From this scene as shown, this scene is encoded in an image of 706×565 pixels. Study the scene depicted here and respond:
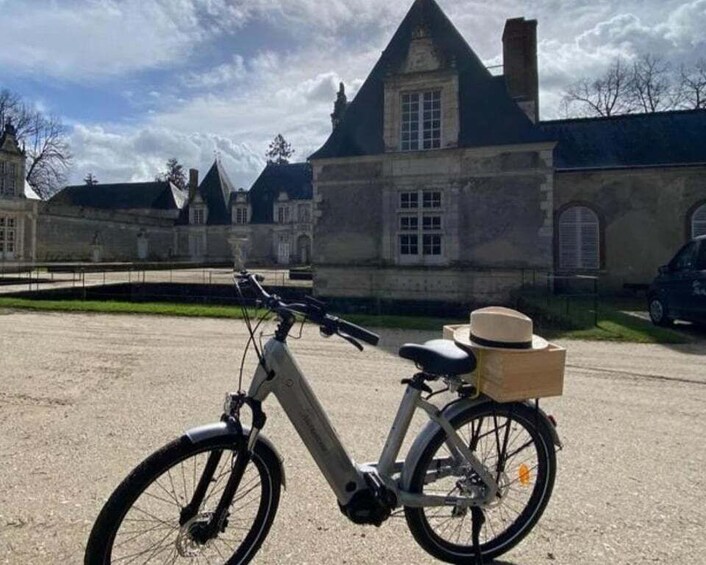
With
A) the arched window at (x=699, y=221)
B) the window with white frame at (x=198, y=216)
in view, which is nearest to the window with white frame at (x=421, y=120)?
the arched window at (x=699, y=221)

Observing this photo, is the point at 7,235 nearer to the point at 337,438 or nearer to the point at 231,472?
the point at 231,472

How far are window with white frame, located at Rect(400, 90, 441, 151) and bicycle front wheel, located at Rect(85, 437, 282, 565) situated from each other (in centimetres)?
1483

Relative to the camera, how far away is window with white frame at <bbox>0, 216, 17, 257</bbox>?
30.8m

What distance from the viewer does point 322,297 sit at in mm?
16266

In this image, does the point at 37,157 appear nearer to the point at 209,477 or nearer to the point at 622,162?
the point at 622,162

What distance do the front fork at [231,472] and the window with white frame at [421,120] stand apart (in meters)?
14.8

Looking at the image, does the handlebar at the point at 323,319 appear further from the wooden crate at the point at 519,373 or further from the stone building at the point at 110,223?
the stone building at the point at 110,223

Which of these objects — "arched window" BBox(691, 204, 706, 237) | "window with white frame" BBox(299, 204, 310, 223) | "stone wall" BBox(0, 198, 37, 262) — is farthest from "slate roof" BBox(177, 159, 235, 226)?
"arched window" BBox(691, 204, 706, 237)

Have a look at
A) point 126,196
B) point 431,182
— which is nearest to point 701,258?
point 431,182

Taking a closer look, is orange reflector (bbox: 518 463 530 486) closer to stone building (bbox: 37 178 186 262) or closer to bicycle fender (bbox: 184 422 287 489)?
bicycle fender (bbox: 184 422 287 489)

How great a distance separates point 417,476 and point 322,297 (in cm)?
1422

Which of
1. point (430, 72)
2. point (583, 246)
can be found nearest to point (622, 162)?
point (583, 246)

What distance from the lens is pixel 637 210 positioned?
1617 centimetres

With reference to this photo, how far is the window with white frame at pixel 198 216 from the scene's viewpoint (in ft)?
160
